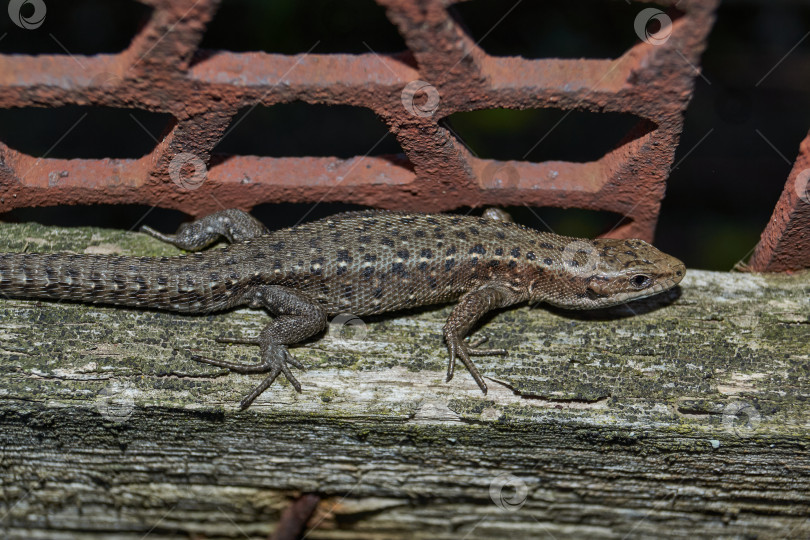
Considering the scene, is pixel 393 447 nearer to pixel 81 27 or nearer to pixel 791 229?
pixel 791 229

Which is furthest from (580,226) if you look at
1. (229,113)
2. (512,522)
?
(229,113)

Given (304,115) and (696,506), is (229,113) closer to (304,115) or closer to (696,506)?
(696,506)

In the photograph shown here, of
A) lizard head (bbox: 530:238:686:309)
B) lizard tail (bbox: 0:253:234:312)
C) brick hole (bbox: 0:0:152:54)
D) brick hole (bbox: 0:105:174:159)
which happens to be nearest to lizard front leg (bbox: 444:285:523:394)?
lizard head (bbox: 530:238:686:309)

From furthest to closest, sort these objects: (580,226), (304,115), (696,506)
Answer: (304,115) → (580,226) → (696,506)

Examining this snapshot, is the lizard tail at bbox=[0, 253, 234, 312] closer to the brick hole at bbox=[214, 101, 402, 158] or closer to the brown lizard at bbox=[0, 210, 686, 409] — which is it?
the brown lizard at bbox=[0, 210, 686, 409]

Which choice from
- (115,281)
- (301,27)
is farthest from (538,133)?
(115,281)

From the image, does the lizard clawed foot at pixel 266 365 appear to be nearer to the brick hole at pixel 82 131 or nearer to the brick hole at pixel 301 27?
the brick hole at pixel 82 131
